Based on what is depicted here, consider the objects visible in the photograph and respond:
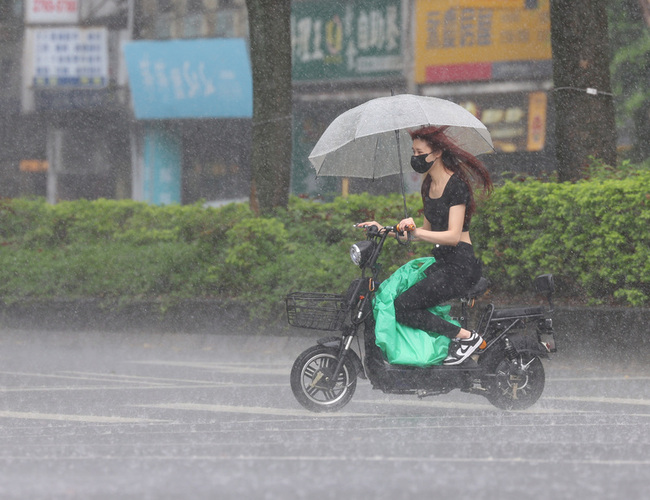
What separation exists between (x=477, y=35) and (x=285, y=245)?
32.8 feet

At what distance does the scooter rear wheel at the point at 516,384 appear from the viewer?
7117 mm

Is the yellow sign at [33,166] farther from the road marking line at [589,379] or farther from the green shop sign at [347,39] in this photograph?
the road marking line at [589,379]

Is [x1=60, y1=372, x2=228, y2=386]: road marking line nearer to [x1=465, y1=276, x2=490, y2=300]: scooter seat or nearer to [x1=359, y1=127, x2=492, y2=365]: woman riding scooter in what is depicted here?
[x1=359, y1=127, x2=492, y2=365]: woman riding scooter

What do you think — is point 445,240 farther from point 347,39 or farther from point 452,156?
point 347,39

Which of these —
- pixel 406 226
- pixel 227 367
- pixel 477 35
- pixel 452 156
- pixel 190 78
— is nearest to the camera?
pixel 406 226

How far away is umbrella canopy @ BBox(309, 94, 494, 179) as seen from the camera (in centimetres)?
725

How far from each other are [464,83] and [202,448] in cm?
1601

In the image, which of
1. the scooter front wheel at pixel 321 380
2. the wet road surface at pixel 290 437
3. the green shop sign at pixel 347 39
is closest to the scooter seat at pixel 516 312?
the wet road surface at pixel 290 437

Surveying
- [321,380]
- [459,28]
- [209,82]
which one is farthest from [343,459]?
[209,82]

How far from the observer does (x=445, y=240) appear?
6.84 m

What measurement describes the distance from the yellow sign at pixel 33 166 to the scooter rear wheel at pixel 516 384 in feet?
71.0

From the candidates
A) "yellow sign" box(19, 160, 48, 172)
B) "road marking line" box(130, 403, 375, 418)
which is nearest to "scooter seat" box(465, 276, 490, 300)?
"road marking line" box(130, 403, 375, 418)

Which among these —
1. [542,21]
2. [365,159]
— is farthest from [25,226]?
[542,21]

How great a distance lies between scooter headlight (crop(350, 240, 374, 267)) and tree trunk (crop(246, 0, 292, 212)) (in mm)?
6328
